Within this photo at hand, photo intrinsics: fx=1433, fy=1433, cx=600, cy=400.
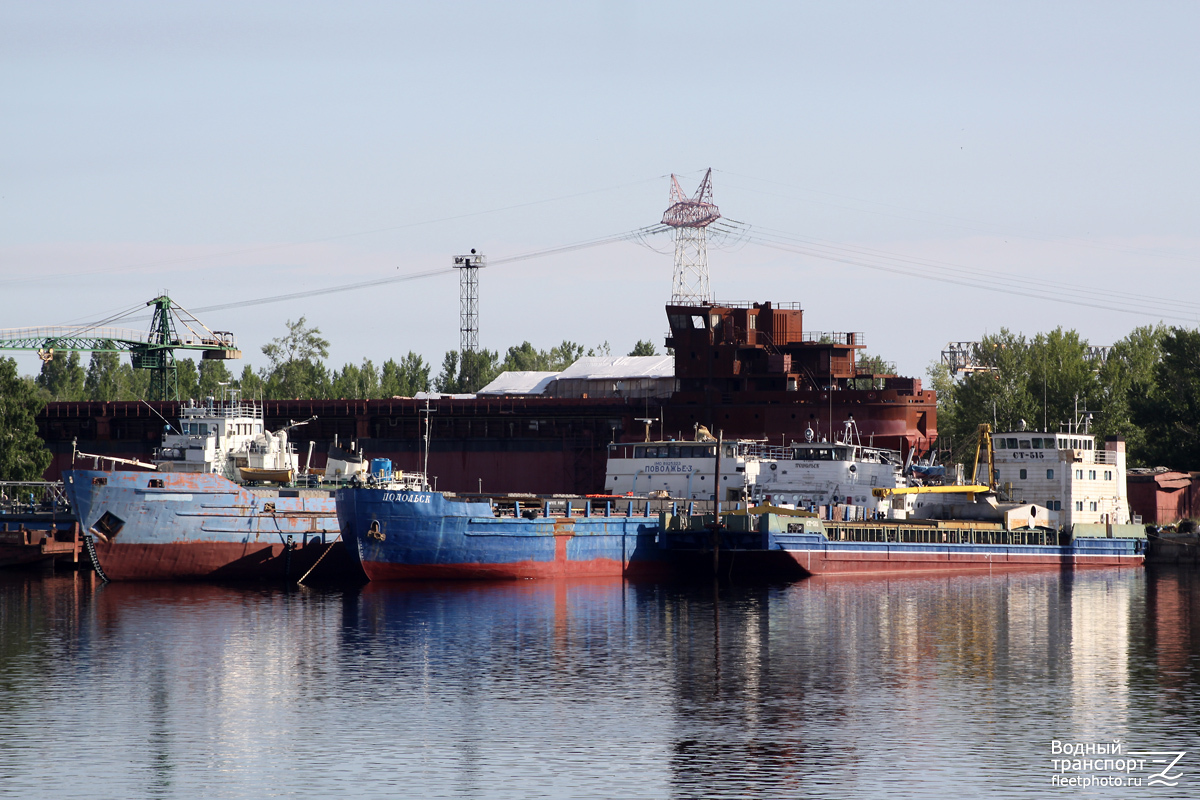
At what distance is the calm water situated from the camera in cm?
3203

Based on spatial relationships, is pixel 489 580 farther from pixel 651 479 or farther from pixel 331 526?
pixel 651 479

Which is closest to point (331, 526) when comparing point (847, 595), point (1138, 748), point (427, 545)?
point (427, 545)

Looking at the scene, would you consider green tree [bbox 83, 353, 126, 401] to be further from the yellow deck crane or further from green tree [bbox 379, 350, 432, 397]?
the yellow deck crane

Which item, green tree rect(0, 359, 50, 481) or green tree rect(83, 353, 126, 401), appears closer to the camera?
green tree rect(0, 359, 50, 481)

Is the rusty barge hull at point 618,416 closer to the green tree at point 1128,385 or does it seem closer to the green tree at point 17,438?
the green tree at point 17,438

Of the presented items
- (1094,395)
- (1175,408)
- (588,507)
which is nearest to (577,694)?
(588,507)

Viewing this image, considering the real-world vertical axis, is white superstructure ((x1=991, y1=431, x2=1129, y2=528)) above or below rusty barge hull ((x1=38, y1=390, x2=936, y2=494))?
below

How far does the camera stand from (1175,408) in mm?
104750

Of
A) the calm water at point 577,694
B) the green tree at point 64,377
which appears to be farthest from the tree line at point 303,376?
the calm water at point 577,694

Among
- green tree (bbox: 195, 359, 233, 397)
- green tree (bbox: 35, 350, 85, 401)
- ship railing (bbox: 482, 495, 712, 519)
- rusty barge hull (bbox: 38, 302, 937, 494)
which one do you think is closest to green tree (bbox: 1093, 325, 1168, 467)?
rusty barge hull (bbox: 38, 302, 937, 494)

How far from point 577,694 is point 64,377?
166 m

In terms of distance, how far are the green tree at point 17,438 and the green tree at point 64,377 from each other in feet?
273

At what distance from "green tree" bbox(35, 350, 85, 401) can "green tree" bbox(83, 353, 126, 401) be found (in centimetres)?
157

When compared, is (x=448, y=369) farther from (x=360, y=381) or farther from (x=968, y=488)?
(x=968, y=488)
